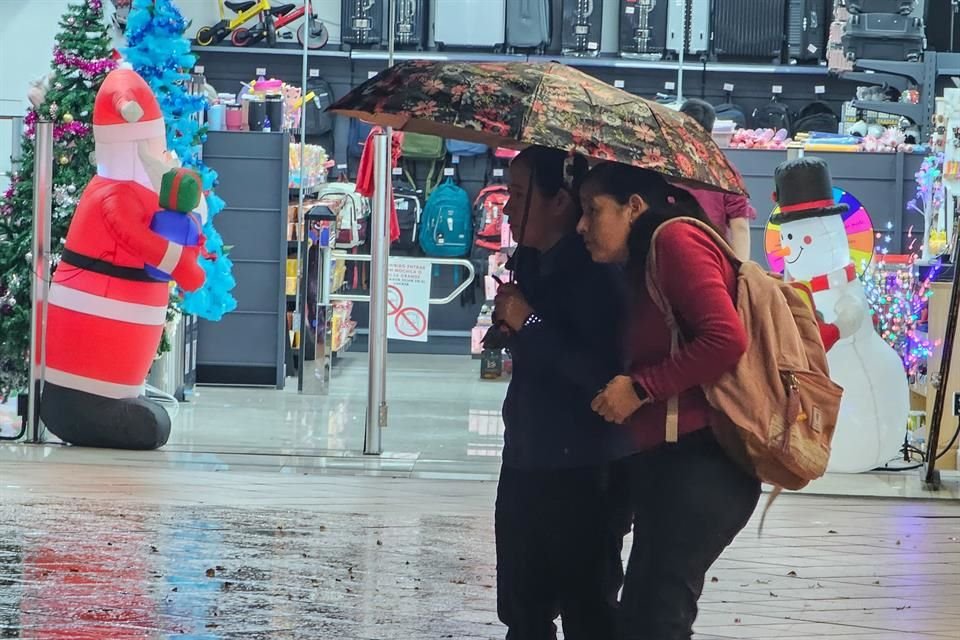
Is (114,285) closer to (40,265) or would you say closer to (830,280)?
(40,265)

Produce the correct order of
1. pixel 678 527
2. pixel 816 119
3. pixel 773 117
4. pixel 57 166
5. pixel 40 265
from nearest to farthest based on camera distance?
1. pixel 678 527
2. pixel 40 265
3. pixel 57 166
4. pixel 816 119
5. pixel 773 117

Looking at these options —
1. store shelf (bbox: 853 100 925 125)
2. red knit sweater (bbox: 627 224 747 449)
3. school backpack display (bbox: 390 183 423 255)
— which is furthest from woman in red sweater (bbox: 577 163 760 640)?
school backpack display (bbox: 390 183 423 255)

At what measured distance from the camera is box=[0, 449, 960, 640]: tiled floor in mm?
3789

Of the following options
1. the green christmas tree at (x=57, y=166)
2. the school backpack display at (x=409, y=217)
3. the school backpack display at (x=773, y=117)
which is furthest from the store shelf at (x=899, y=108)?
the green christmas tree at (x=57, y=166)

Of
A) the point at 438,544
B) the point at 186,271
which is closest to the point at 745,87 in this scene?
the point at 186,271

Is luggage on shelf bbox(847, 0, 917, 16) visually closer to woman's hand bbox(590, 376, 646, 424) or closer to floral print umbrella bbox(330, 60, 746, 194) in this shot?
floral print umbrella bbox(330, 60, 746, 194)

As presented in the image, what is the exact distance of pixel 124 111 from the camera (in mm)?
6359

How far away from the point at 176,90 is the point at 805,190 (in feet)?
10.8

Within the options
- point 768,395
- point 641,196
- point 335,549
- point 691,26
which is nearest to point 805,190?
point 335,549

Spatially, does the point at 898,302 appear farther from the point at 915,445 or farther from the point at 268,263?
the point at 268,263

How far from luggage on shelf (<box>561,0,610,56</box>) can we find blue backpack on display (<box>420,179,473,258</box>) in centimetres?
161

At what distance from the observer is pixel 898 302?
723 centimetres

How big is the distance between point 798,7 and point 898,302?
6.24 meters

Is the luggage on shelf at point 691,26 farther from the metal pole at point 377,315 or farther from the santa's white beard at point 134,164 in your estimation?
the santa's white beard at point 134,164
